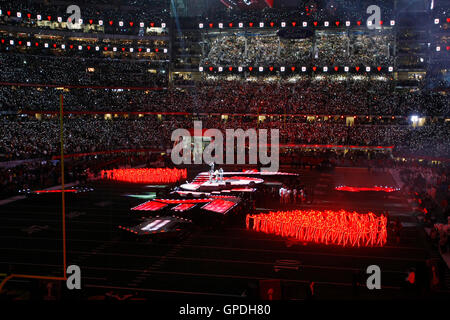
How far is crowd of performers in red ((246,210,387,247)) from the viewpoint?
21047 mm

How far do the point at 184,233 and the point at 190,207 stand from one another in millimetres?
3807

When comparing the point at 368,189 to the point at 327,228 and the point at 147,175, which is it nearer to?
the point at 327,228

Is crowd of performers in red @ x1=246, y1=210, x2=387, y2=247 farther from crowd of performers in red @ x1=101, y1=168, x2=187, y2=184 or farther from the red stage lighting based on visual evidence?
crowd of performers in red @ x1=101, y1=168, x2=187, y2=184

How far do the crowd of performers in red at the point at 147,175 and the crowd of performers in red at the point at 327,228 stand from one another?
764 inches

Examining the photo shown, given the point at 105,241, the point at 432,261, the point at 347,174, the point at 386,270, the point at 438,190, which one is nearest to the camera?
the point at 432,261

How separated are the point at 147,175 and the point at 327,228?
80.1ft

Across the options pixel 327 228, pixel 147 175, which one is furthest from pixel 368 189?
pixel 147 175

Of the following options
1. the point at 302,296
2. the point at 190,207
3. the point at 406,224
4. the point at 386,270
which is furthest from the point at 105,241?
the point at 406,224

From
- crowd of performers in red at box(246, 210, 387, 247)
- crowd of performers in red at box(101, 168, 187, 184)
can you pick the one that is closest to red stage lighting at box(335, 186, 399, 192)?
crowd of performers in red at box(246, 210, 387, 247)

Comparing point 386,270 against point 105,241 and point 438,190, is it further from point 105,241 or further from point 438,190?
point 438,190

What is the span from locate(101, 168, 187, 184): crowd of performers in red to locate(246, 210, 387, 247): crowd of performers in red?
19.4 meters

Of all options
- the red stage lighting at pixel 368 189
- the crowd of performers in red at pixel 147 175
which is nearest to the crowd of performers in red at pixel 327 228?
the red stage lighting at pixel 368 189

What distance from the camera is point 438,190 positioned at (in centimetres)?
3431

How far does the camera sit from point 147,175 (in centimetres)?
4253
